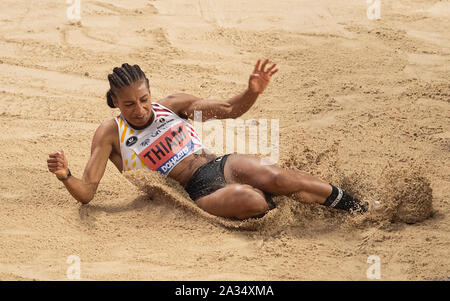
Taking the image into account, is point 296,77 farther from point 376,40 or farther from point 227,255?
point 227,255

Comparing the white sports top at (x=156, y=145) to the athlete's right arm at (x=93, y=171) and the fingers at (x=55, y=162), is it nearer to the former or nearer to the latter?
the athlete's right arm at (x=93, y=171)

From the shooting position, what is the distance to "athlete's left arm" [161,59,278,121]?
4.53 meters

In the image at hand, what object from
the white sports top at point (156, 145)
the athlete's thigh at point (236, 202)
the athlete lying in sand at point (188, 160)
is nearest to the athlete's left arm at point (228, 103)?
the athlete lying in sand at point (188, 160)

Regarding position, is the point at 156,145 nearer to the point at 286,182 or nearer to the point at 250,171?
the point at 250,171

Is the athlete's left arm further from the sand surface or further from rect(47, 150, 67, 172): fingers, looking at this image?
rect(47, 150, 67, 172): fingers

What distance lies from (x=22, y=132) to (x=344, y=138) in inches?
107

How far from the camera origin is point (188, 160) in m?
4.72

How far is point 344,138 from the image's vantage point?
18.6 ft

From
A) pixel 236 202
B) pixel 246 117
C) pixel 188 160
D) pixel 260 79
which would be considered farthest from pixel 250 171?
pixel 246 117

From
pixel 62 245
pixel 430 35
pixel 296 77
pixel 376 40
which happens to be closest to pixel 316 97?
pixel 296 77

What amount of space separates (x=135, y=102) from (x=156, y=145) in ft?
1.09

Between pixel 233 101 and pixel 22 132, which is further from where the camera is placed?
pixel 22 132

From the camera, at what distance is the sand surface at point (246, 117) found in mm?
4031

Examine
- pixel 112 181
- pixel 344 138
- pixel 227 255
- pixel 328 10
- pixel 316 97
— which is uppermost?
pixel 328 10
